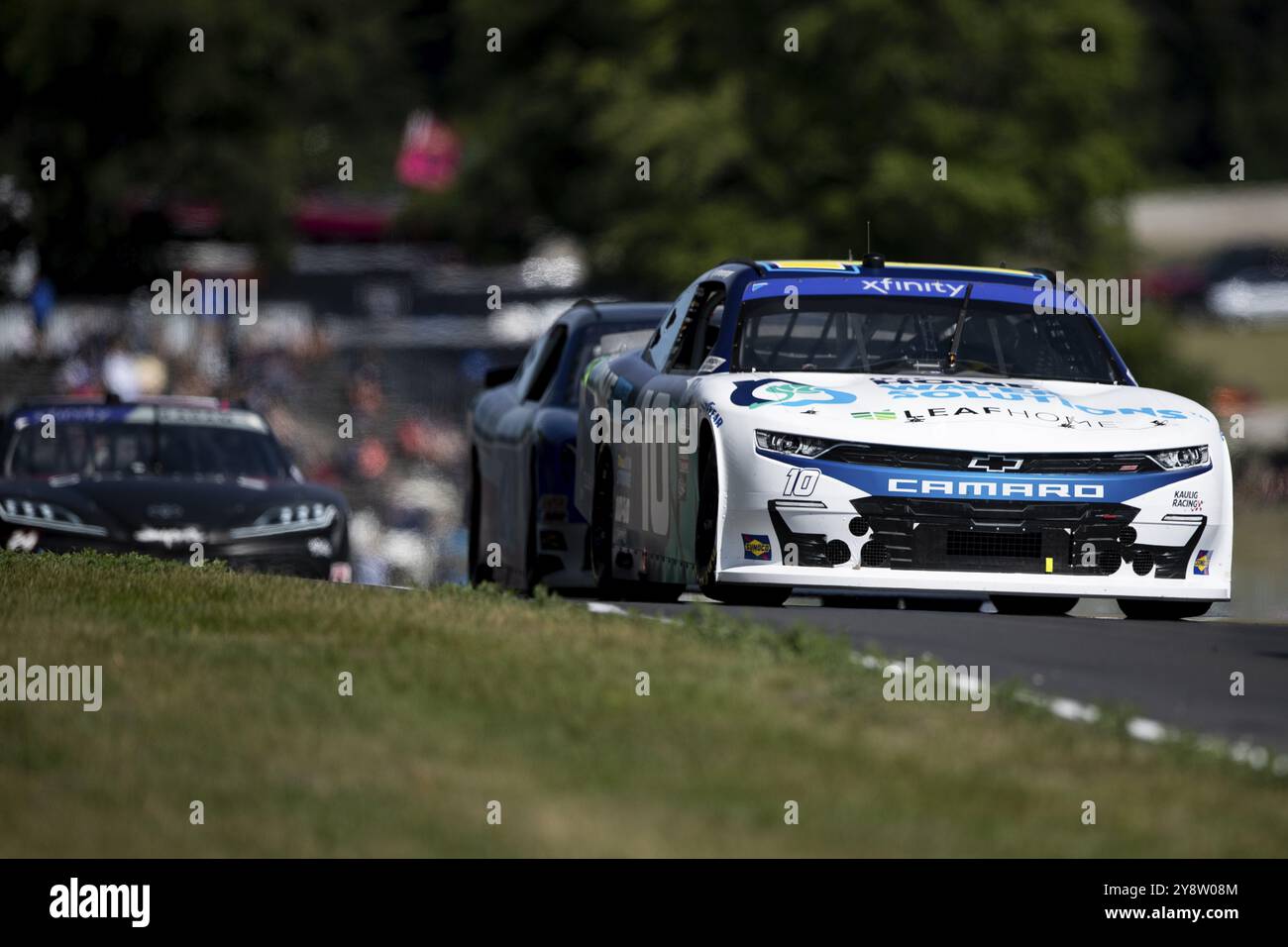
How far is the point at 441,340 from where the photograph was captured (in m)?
43.6

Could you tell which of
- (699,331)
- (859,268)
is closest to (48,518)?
(699,331)

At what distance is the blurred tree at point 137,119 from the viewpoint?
41406 mm

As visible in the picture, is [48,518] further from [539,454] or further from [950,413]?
[950,413]

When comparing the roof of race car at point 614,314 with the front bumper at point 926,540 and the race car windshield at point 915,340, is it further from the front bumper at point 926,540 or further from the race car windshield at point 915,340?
the front bumper at point 926,540

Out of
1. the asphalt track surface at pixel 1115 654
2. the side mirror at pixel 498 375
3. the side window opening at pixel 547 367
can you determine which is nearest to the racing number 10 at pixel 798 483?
the asphalt track surface at pixel 1115 654

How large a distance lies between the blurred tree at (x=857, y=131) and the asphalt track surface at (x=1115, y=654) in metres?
33.6

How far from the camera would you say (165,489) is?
16219mm

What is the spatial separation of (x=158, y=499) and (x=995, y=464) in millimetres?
6966

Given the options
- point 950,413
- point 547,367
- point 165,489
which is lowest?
point 165,489

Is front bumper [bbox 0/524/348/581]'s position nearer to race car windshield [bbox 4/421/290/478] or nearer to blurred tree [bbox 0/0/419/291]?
race car windshield [bbox 4/421/290/478]

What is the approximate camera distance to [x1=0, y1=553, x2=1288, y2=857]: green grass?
6.09 metres

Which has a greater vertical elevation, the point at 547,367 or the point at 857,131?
the point at 857,131

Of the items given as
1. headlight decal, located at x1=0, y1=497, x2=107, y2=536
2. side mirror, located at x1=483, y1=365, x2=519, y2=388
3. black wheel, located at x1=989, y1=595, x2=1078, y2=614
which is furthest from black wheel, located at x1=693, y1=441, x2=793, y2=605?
headlight decal, located at x1=0, y1=497, x2=107, y2=536
